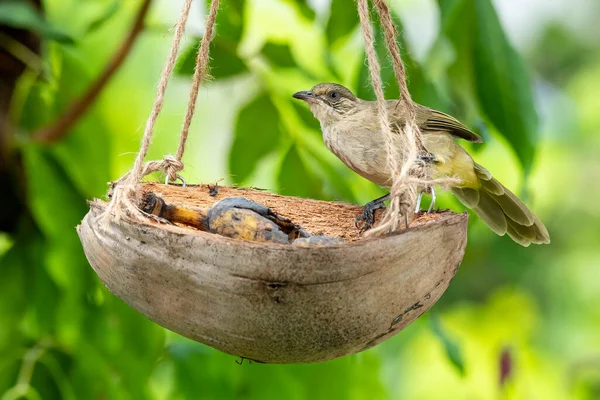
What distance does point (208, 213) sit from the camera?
179cm

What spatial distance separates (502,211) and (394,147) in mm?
974

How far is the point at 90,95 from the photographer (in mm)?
2717

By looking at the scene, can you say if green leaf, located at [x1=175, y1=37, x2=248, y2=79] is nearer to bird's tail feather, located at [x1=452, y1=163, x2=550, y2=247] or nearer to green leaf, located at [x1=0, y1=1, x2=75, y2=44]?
green leaf, located at [x1=0, y1=1, x2=75, y2=44]

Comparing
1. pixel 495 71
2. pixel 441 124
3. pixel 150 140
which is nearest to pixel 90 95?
pixel 150 140

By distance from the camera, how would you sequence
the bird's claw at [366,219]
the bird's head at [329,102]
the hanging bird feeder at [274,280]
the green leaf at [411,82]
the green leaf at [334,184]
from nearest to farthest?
the hanging bird feeder at [274,280] → the bird's claw at [366,219] → the green leaf at [411,82] → the bird's head at [329,102] → the green leaf at [334,184]

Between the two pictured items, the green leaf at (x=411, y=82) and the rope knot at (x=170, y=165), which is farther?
the green leaf at (x=411, y=82)

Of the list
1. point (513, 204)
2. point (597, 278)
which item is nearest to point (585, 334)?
point (597, 278)

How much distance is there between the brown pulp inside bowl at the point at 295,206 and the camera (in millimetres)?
2066

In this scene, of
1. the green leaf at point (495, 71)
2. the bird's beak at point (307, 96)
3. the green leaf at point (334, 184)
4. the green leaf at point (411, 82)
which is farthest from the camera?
the green leaf at point (334, 184)

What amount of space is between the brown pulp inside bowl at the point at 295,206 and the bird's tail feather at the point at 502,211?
0.48 metres

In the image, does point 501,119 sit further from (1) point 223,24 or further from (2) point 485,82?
(1) point 223,24

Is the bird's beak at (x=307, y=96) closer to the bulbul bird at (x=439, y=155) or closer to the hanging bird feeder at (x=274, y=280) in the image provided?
the bulbul bird at (x=439, y=155)

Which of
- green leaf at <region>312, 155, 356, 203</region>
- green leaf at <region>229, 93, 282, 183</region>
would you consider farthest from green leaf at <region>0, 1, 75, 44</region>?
green leaf at <region>312, 155, 356, 203</region>

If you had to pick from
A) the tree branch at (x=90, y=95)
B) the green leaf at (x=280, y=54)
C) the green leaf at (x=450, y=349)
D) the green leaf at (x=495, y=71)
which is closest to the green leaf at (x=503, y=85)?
the green leaf at (x=495, y=71)
